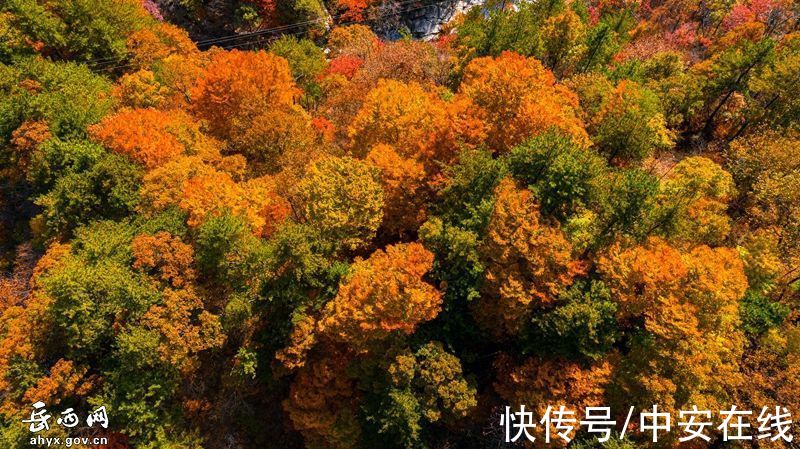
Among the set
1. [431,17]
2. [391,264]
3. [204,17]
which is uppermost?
[431,17]

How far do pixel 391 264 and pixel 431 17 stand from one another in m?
65.9

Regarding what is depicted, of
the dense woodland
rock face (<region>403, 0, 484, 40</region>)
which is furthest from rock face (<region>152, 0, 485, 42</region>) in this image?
the dense woodland

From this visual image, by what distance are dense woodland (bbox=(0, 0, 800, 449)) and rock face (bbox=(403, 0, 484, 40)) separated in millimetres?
41844

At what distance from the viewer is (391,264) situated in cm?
2891

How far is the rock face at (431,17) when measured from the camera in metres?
80.6

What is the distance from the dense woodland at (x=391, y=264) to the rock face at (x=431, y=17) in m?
41.8

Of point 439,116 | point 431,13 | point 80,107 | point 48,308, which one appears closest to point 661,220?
point 439,116

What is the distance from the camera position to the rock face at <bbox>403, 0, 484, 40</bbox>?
265 ft

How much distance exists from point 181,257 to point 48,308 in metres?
8.02

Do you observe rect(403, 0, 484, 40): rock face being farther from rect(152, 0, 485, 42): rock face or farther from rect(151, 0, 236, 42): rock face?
rect(151, 0, 236, 42): rock face

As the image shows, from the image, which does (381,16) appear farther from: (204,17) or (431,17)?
(204,17)

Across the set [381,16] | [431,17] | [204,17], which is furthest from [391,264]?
[204,17]

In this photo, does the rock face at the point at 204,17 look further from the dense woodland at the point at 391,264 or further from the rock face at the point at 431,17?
the dense woodland at the point at 391,264

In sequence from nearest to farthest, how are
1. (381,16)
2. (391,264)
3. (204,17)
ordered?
(391,264), (204,17), (381,16)
